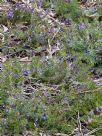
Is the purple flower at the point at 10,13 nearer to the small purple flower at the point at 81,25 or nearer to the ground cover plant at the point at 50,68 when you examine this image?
the ground cover plant at the point at 50,68

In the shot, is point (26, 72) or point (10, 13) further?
point (10, 13)

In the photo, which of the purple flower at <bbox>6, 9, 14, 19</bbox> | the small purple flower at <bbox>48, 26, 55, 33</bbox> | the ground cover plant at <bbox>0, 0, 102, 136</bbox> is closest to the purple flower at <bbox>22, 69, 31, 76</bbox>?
the ground cover plant at <bbox>0, 0, 102, 136</bbox>

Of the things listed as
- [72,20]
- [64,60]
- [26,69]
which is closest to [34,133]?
[26,69]

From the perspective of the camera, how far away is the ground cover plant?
12.2 ft

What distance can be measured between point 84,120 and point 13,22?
1.99 metres

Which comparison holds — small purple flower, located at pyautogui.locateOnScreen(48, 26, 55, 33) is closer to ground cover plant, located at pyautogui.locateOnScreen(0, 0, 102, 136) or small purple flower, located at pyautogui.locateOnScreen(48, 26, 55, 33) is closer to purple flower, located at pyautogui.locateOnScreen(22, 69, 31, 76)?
ground cover plant, located at pyautogui.locateOnScreen(0, 0, 102, 136)

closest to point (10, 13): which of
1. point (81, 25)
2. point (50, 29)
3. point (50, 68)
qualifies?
point (50, 29)

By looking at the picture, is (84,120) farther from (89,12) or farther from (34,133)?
(89,12)

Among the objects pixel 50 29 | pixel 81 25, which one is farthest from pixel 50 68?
pixel 81 25

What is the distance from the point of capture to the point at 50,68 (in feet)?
14.3

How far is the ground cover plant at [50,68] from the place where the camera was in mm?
3717

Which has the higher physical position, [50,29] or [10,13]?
[10,13]

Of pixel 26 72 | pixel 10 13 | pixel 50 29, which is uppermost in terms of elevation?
pixel 10 13

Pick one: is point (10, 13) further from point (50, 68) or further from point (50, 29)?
point (50, 68)
